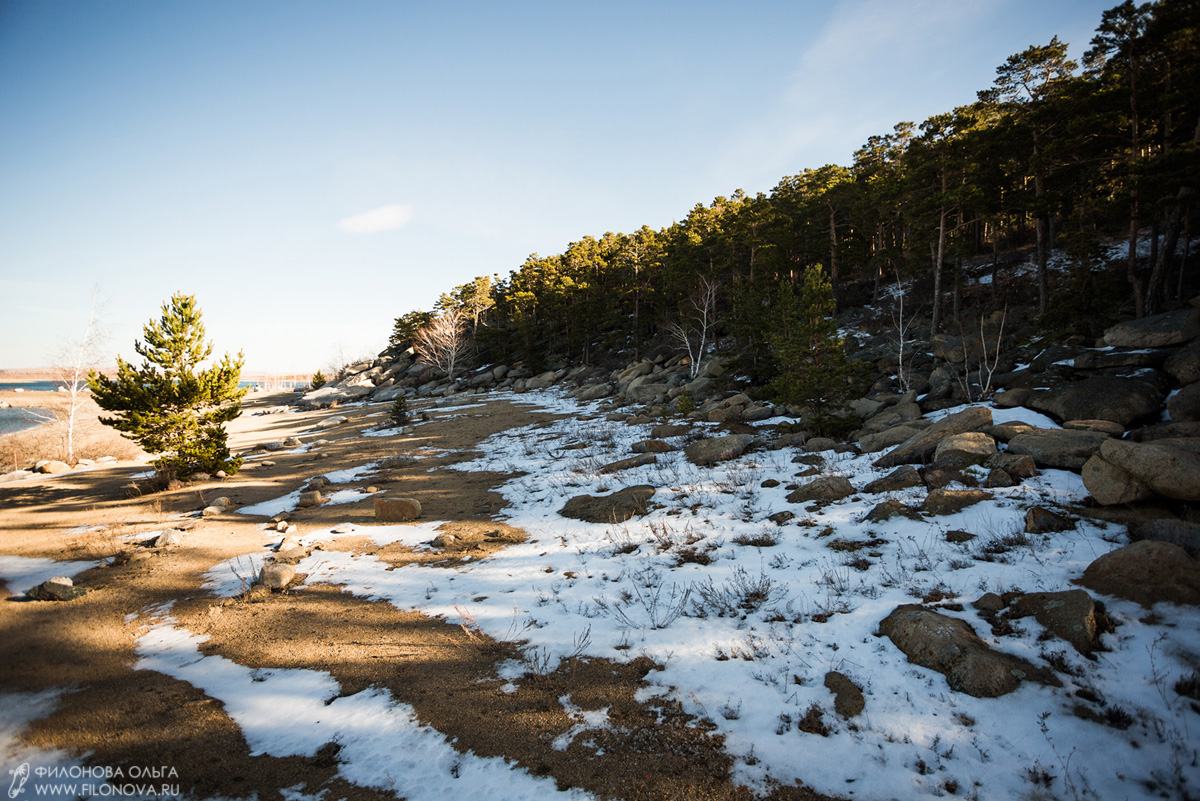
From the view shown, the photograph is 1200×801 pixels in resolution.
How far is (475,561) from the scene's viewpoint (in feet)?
25.4

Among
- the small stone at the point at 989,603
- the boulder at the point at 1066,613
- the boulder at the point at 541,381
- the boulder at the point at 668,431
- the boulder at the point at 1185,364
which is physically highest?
the boulder at the point at 541,381

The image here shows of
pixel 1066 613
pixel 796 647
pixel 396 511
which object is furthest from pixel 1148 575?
pixel 396 511

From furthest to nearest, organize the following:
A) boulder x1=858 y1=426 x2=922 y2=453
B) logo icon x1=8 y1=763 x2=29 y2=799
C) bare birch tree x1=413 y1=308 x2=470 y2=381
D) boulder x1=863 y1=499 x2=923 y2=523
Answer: bare birch tree x1=413 y1=308 x2=470 y2=381
boulder x1=858 y1=426 x2=922 y2=453
boulder x1=863 y1=499 x2=923 y2=523
logo icon x1=8 y1=763 x2=29 y2=799

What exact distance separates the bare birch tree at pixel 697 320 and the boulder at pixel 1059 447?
20.6 m

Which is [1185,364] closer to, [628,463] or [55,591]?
[628,463]

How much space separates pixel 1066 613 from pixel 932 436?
6719mm

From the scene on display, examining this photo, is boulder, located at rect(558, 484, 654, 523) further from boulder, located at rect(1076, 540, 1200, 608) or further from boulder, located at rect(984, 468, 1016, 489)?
boulder, located at rect(1076, 540, 1200, 608)

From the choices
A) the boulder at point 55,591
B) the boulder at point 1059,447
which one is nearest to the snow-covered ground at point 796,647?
the boulder at point 1059,447

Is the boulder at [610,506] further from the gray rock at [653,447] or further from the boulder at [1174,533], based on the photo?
the boulder at [1174,533]

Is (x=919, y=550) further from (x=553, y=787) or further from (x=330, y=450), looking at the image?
(x=330, y=450)

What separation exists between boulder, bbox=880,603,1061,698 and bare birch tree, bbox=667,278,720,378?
24.9m

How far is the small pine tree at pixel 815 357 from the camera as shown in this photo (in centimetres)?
1275

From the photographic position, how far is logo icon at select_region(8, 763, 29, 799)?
3.44m

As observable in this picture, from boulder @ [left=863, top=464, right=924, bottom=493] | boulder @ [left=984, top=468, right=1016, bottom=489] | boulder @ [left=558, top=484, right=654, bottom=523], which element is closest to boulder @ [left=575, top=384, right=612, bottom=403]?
boulder @ [left=558, top=484, right=654, bottom=523]
